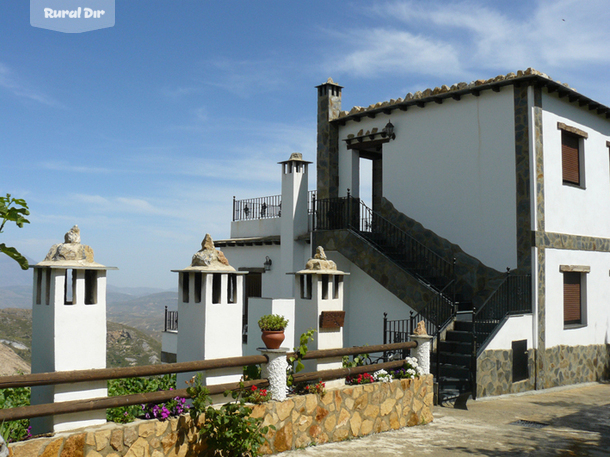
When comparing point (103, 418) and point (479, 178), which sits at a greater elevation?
point (479, 178)

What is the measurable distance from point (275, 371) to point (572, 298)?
35.8 ft

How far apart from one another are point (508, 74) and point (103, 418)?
40.3 feet

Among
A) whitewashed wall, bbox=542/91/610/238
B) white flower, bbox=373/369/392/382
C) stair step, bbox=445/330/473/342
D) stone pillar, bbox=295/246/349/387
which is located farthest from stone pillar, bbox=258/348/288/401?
whitewashed wall, bbox=542/91/610/238

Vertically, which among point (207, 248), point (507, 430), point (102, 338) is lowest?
point (507, 430)

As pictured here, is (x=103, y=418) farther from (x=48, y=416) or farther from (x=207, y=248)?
(x=207, y=248)

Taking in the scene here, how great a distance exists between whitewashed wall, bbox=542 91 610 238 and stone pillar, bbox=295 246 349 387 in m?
6.88

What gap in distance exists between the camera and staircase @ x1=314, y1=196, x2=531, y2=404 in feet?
39.5

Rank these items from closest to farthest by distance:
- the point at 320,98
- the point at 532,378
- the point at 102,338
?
Result: the point at 102,338, the point at 532,378, the point at 320,98

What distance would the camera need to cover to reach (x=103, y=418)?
634cm

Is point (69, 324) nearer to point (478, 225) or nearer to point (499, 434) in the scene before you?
point (499, 434)

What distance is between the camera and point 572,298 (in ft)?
51.1

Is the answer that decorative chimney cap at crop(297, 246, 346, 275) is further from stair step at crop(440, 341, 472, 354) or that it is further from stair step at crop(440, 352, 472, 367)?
stair step at crop(440, 341, 472, 354)

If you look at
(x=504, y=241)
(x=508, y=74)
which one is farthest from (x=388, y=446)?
(x=508, y=74)

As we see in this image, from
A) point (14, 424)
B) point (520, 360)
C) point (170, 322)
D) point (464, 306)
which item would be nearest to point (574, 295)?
point (464, 306)
